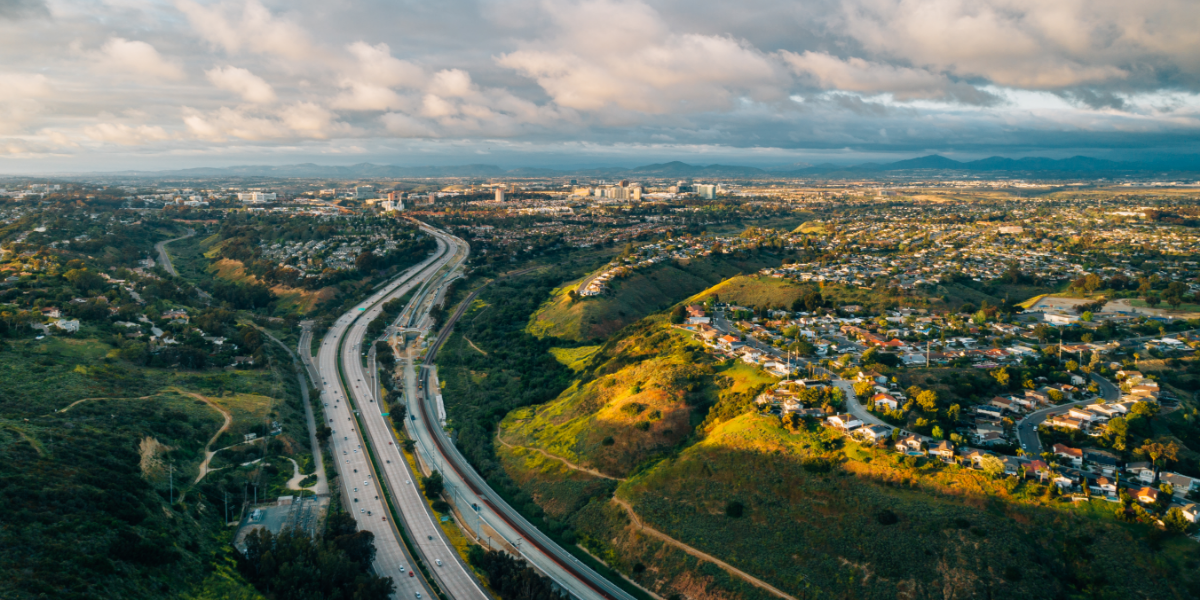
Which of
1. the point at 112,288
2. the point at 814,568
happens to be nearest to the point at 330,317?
the point at 112,288

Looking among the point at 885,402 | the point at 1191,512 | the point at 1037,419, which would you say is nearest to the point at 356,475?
the point at 885,402

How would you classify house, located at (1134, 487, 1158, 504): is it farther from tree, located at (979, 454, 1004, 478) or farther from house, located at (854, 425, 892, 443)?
house, located at (854, 425, 892, 443)

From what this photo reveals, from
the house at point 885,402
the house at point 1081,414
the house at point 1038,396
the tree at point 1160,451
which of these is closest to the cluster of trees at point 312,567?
the house at point 885,402

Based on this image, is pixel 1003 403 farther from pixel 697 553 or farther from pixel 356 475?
pixel 356 475

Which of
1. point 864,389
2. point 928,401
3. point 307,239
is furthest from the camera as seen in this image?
point 307,239

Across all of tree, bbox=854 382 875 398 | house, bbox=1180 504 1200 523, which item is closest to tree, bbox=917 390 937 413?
tree, bbox=854 382 875 398

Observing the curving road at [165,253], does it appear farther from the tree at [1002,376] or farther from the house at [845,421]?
the tree at [1002,376]

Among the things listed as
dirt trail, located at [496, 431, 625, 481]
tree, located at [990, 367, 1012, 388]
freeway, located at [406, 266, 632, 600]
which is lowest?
freeway, located at [406, 266, 632, 600]
